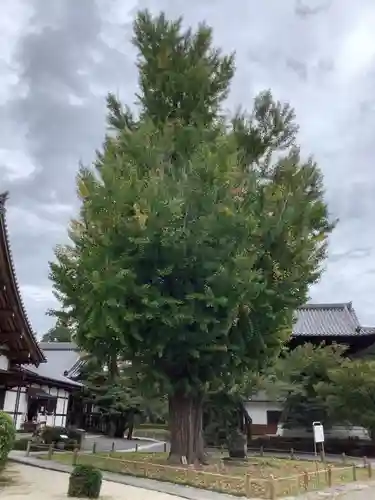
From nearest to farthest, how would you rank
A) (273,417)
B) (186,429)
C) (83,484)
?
(83,484) → (186,429) → (273,417)

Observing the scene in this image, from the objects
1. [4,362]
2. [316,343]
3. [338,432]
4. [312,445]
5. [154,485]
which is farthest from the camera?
[316,343]

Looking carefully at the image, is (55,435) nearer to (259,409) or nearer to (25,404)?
(25,404)

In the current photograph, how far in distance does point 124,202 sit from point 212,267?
339cm

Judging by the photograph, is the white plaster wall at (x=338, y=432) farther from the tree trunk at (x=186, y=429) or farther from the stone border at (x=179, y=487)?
the tree trunk at (x=186, y=429)

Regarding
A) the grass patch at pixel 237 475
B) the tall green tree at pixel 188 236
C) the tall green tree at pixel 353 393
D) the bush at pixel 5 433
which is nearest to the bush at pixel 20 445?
the grass patch at pixel 237 475

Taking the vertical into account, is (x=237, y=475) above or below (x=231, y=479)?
below

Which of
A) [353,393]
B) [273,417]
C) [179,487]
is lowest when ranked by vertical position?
[179,487]

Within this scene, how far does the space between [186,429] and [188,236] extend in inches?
275

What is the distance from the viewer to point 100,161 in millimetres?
17906

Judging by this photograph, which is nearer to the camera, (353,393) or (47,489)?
(47,489)

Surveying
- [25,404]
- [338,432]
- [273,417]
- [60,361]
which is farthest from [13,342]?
[338,432]

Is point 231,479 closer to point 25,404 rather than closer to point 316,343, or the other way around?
point 25,404

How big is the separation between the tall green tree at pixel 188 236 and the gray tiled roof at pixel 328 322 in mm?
15011

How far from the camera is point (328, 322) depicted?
3562 centimetres
